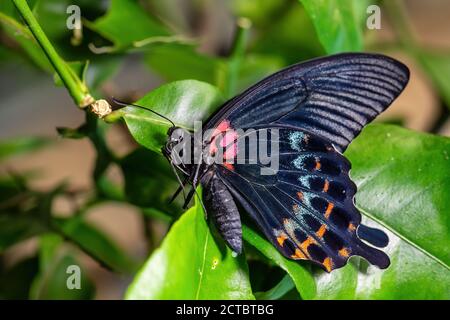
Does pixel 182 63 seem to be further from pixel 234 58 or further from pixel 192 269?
pixel 192 269

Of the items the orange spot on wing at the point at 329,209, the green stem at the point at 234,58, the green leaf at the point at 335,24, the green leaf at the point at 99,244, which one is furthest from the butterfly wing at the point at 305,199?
the green leaf at the point at 99,244

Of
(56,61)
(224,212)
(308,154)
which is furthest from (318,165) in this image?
(56,61)

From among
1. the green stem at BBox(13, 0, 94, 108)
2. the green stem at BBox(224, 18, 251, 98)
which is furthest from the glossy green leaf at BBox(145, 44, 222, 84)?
the green stem at BBox(13, 0, 94, 108)

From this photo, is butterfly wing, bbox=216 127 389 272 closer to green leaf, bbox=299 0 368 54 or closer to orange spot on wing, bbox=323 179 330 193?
orange spot on wing, bbox=323 179 330 193

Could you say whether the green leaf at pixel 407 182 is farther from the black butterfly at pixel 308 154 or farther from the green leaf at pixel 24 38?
the green leaf at pixel 24 38

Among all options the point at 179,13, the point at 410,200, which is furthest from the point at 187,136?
the point at 179,13

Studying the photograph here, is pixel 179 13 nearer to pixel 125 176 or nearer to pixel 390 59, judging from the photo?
pixel 125 176

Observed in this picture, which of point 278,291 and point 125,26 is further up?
point 125,26
